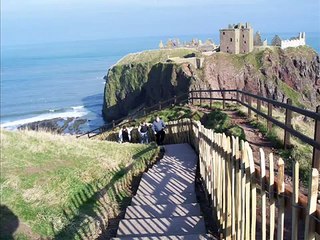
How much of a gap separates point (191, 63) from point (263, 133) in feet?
239

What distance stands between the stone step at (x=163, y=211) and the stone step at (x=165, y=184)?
103 cm

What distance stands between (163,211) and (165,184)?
175 centimetres

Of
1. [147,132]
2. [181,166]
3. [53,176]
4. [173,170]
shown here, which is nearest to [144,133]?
[147,132]

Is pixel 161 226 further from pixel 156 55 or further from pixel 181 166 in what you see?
pixel 156 55

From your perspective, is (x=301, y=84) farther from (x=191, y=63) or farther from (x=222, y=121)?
(x=222, y=121)

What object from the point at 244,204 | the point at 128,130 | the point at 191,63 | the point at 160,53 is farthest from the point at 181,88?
the point at 244,204

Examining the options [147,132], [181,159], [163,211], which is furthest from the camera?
[147,132]

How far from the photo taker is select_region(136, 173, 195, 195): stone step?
7.86 meters

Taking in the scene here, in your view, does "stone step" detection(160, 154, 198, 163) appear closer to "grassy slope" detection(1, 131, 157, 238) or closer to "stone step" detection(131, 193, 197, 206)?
"grassy slope" detection(1, 131, 157, 238)

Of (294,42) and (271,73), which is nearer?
(271,73)

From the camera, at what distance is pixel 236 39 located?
87812mm

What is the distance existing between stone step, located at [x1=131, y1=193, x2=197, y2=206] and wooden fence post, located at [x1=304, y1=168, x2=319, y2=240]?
465 cm

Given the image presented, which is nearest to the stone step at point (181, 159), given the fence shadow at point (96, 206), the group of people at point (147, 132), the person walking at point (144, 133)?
the fence shadow at point (96, 206)

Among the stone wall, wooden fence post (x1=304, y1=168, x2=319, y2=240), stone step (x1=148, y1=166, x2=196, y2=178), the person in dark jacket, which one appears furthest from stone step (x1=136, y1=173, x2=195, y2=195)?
the stone wall
